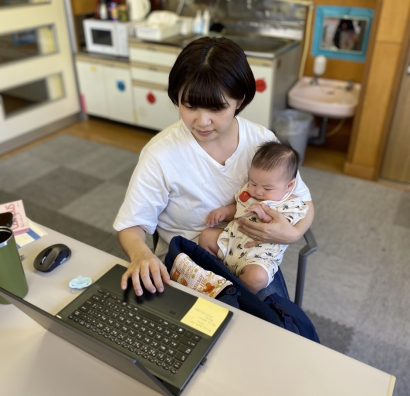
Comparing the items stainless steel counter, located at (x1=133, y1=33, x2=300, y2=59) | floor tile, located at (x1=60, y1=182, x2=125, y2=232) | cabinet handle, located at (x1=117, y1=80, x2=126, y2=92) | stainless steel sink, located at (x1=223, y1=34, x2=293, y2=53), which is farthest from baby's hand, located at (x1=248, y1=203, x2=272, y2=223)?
cabinet handle, located at (x1=117, y1=80, x2=126, y2=92)

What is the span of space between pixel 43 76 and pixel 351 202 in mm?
2751

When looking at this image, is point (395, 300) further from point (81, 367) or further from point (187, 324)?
point (81, 367)

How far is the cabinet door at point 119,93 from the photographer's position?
12.0ft

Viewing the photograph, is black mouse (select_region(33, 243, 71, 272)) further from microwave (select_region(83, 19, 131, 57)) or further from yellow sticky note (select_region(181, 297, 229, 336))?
microwave (select_region(83, 19, 131, 57))

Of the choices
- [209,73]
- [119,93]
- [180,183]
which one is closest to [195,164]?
[180,183]

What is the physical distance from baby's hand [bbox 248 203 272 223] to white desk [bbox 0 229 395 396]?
0.42 metres

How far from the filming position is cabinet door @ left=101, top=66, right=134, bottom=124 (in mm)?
3656

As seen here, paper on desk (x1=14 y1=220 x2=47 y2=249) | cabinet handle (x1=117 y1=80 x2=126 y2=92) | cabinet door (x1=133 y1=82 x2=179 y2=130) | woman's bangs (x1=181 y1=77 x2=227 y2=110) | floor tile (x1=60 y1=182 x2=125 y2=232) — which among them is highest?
woman's bangs (x1=181 y1=77 x2=227 y2=110)

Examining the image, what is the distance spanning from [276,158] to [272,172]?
46mm

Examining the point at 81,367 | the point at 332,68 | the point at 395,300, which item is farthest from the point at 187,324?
the point at 332,68

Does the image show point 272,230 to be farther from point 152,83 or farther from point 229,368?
point 152,83

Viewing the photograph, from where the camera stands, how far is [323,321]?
6.31 ft

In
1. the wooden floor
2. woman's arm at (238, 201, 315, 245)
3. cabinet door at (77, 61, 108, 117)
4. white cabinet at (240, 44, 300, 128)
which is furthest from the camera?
cabinet door at (77, 61, 108, 117)

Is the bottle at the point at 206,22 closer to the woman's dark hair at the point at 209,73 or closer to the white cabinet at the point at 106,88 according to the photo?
the white cabinet at the point at 106,88
